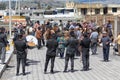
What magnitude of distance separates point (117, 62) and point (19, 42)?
6.60m

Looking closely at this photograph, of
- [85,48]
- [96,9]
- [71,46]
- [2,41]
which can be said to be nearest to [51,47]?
[71,46]

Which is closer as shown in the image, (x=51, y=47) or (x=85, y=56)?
(x=51, y=47)

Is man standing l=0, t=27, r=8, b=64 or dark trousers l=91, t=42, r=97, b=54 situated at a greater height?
man standing l=0, t=27, r=8, b=64

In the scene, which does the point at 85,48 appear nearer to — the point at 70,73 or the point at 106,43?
the point at 70,73

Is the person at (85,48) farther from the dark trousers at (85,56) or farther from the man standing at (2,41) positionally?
the man standing at (2,41)

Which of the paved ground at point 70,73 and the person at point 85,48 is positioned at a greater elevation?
the person at point 85,48

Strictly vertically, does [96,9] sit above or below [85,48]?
above

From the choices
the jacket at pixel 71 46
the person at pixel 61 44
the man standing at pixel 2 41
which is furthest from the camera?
the person at pixel 61 44

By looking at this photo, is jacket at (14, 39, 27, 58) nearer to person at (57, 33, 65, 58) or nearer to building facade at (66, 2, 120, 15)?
person at (57, 33, 65, 58)

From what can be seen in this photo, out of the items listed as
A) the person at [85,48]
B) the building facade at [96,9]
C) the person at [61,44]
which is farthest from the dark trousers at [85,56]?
the building facade at [96,9]

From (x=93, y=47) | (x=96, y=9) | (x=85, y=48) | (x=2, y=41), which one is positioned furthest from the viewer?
(x=96, y=9)

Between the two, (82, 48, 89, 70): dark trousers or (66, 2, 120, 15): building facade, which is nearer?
(82, 48, 89, 70): dark trousers

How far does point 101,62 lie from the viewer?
21.6 m

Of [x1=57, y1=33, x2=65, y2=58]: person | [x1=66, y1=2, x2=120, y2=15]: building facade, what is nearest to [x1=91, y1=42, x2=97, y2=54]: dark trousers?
[x1=57, y1=33, x2=65, y2=58]: person
